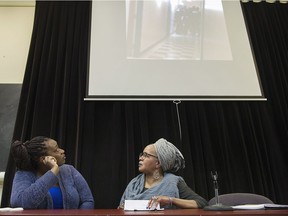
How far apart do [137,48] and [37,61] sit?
101cm

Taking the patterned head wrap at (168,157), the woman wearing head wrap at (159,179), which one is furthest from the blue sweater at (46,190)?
the patterned head wrap at (168,157)

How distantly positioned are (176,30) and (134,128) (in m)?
1.15

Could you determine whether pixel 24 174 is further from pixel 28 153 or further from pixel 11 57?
pixel 11 57

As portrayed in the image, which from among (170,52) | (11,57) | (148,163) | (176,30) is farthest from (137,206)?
(11,57)

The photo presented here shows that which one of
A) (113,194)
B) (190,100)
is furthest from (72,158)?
(190,100)

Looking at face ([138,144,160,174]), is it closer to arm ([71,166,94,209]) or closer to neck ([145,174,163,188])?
neck ([145,174,163,188])

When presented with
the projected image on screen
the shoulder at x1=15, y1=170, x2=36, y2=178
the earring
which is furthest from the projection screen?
the shoulder at x1=15, y1=170, x2=36, y2=178

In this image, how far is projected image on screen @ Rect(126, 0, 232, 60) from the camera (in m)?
2.65

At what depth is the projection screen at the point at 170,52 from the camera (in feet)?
8.03

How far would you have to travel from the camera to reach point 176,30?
2771mm

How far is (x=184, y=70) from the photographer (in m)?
2.56

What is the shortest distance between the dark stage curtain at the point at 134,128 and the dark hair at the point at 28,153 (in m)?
0.65

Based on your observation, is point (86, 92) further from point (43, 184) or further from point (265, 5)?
point (265, 5)

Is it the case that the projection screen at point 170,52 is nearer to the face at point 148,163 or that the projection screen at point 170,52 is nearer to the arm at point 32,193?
the face at point 148,163
